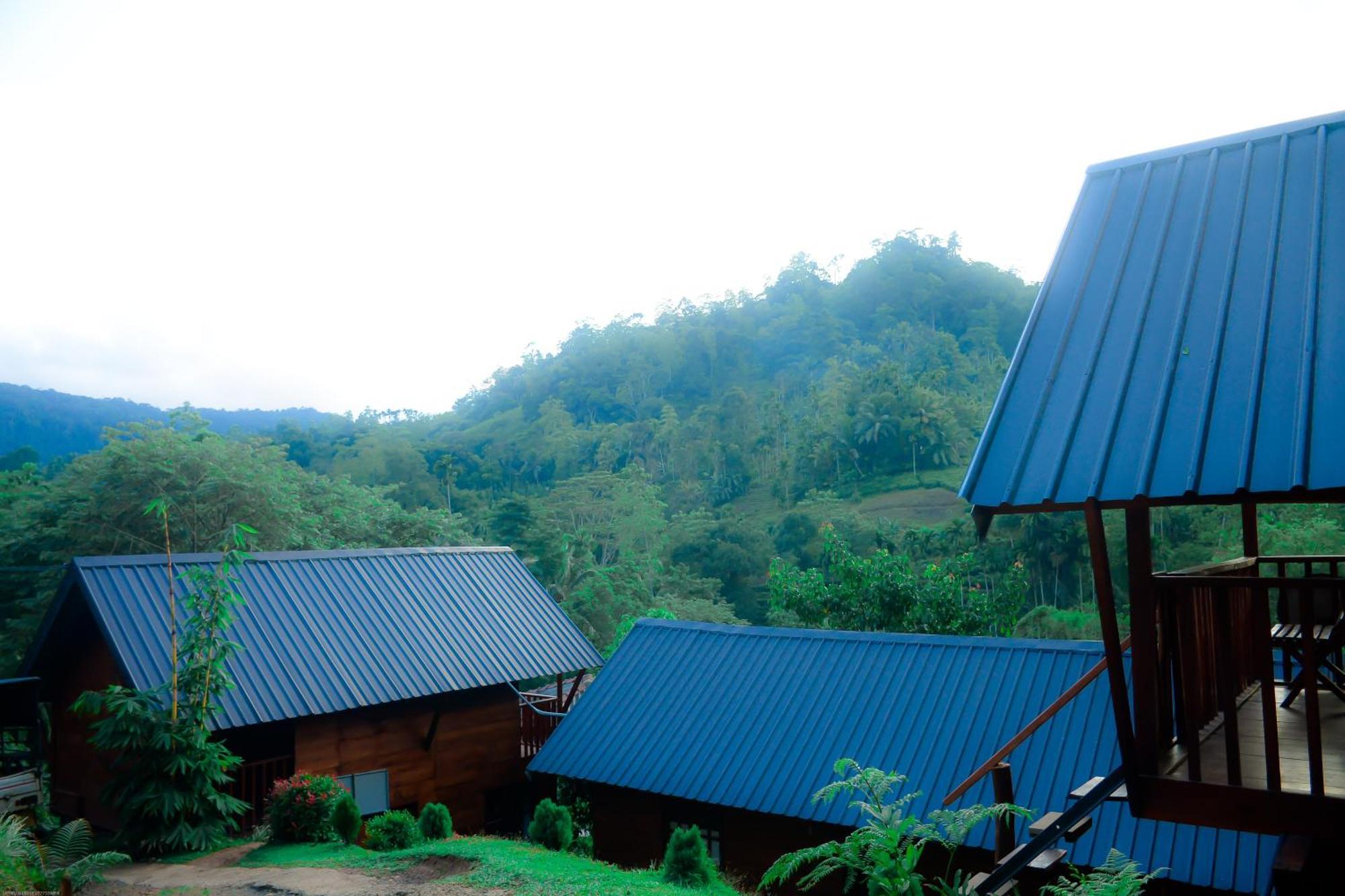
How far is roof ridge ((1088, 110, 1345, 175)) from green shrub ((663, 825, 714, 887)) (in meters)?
7.72

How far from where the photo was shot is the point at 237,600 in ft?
42.3

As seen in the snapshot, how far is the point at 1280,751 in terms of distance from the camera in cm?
539

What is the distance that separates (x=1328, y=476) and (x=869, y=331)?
84.9 meters

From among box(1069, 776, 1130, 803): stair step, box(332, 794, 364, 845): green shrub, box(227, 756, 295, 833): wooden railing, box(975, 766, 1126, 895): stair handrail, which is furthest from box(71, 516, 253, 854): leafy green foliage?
box(1069, 776, 1130, 803): stair step

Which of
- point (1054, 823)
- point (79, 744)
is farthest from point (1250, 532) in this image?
point (79, 744)

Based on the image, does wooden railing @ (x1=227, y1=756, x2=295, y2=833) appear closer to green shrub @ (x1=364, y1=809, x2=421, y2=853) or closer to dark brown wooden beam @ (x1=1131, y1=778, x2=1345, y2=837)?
green shrub @ (x1=364, y1=809, x2=421, y2=853)

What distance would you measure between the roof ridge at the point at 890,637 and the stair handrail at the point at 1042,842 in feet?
20.6

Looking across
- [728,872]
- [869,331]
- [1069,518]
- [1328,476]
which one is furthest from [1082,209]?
[869,331]

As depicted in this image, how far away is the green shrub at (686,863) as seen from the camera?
32.6ft

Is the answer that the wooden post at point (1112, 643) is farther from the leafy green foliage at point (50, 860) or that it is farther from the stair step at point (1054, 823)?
the leafy green foliage at point (50, 860)

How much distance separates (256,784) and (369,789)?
5.86 ft

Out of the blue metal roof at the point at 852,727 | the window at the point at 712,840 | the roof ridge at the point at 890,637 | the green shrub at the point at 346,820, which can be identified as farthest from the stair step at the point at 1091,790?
the green shrub at the point at 346,820

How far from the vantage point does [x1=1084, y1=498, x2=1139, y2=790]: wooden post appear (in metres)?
4.59

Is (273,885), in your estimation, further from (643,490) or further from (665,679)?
(643,490)
